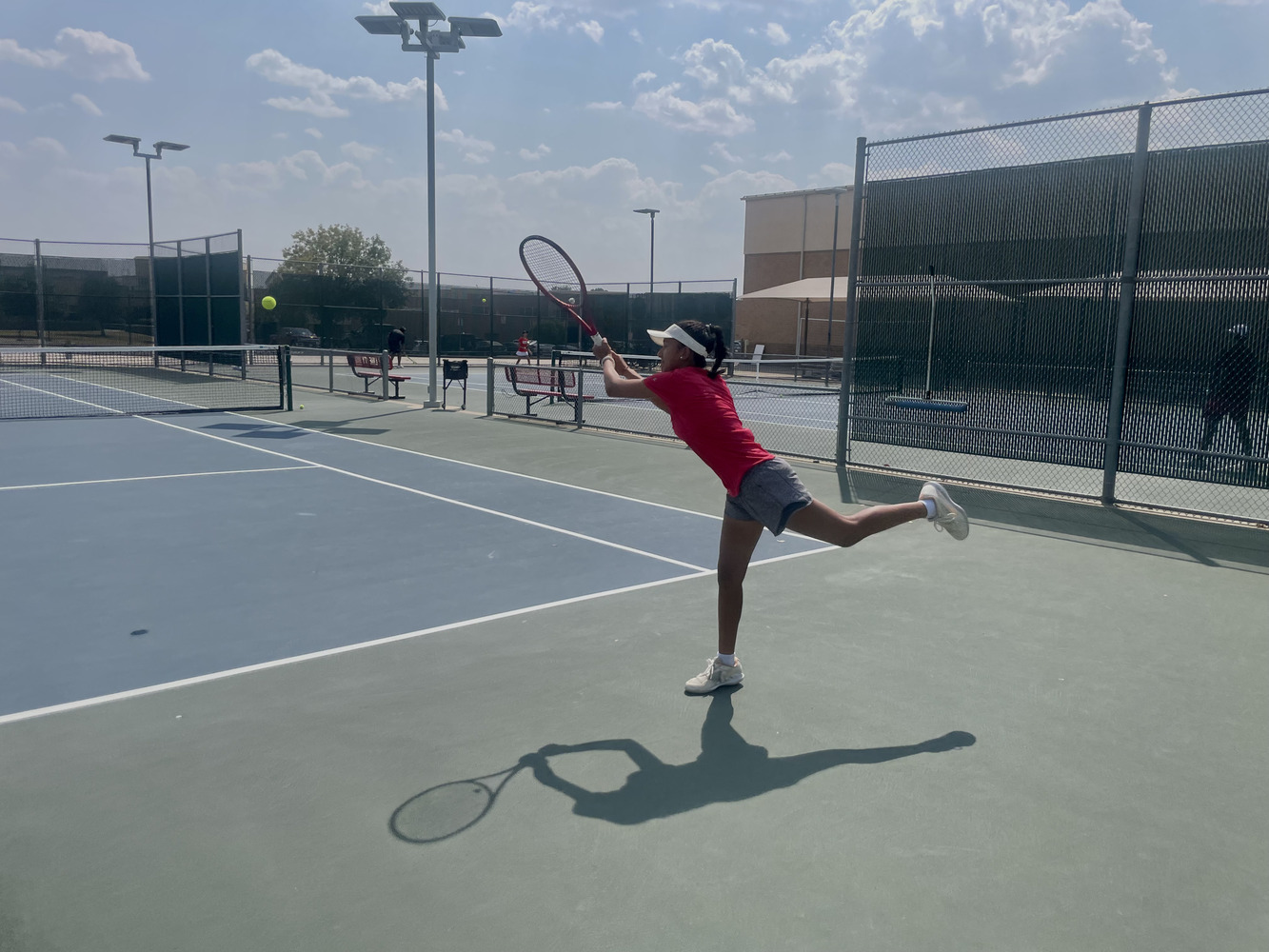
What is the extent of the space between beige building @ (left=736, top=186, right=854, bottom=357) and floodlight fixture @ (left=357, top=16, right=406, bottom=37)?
76.4 feet

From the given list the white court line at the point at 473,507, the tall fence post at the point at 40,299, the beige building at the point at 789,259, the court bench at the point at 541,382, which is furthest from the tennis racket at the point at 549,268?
the beige building at the point at 789,259

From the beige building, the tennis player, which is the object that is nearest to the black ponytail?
the tennis player

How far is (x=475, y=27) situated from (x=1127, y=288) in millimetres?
11668

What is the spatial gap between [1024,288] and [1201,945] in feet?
24.3

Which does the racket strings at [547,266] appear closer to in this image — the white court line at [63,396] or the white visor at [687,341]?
the white visor at [687,341]

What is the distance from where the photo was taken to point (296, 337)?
31.1 metres

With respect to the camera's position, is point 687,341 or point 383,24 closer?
point 687,341

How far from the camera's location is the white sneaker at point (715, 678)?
4.25 metres

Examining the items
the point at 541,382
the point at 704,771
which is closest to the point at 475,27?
the point at 541,382

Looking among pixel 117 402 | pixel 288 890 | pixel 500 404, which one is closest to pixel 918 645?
pixel 288 890

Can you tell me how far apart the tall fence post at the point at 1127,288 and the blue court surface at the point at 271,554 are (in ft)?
11.0

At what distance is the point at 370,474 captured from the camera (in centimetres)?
982

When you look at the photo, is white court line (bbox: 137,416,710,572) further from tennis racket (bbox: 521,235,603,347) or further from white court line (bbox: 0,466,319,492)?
tennis racket (bbox: 521,235,603,347)

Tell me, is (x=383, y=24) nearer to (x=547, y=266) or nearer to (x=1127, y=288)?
(x=547, y=266)
